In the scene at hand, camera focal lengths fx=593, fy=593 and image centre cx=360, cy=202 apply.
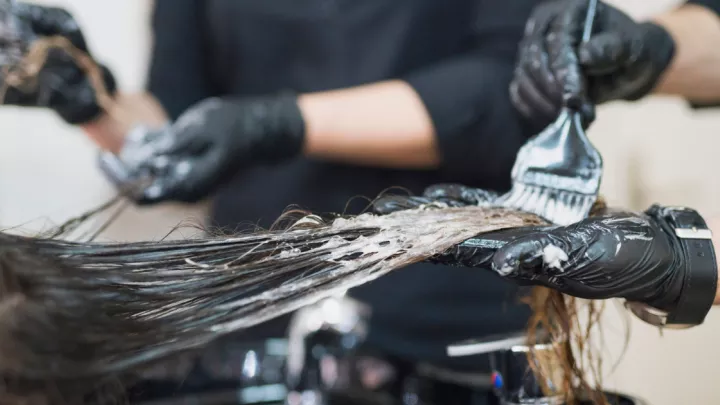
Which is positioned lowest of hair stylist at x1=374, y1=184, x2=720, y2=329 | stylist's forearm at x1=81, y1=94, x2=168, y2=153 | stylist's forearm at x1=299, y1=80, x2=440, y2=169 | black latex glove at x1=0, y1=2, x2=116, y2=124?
hair stylist at x1=374, y1=184, x2=720, y2=329

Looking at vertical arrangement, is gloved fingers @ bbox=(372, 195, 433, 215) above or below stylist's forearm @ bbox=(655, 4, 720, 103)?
below

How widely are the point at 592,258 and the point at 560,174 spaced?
0.43 feet

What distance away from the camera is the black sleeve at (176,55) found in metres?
0.93

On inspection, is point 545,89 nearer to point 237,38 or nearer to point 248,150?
point 248,150

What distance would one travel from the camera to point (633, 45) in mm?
574

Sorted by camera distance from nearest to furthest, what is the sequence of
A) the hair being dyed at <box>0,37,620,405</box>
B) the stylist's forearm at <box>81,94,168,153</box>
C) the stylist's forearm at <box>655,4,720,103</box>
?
the hair being dyed at <box>0,37,620,405</box> < the stylist's forearm at <box>655,4,720,103</box> < the stylist's forearm at <box>81,94,168,153</box>

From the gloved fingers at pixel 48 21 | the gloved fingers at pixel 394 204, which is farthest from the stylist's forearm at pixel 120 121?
the gloved fingers at pixel 394 204

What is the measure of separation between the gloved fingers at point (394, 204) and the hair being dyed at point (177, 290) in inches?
0.5

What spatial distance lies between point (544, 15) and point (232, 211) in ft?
1.76

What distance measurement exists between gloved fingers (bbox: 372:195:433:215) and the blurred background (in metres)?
0.50

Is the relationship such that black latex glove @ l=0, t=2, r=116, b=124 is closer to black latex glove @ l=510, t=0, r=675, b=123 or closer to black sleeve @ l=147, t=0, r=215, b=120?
black sleeve @ l=147, t=0, r=215, b=120

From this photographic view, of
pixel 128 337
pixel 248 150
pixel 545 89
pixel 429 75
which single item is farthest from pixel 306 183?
pixel 128 337

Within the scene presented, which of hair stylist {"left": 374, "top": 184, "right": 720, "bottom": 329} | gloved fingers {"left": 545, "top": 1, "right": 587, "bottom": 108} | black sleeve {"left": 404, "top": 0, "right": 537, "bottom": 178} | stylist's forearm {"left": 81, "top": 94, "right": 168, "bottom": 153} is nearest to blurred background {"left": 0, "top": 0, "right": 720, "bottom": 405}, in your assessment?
stylist's forearm {"left": 81, "top": 94, "right": 168, "bottom": 153}

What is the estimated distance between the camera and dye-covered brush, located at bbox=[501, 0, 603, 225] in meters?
0.49
